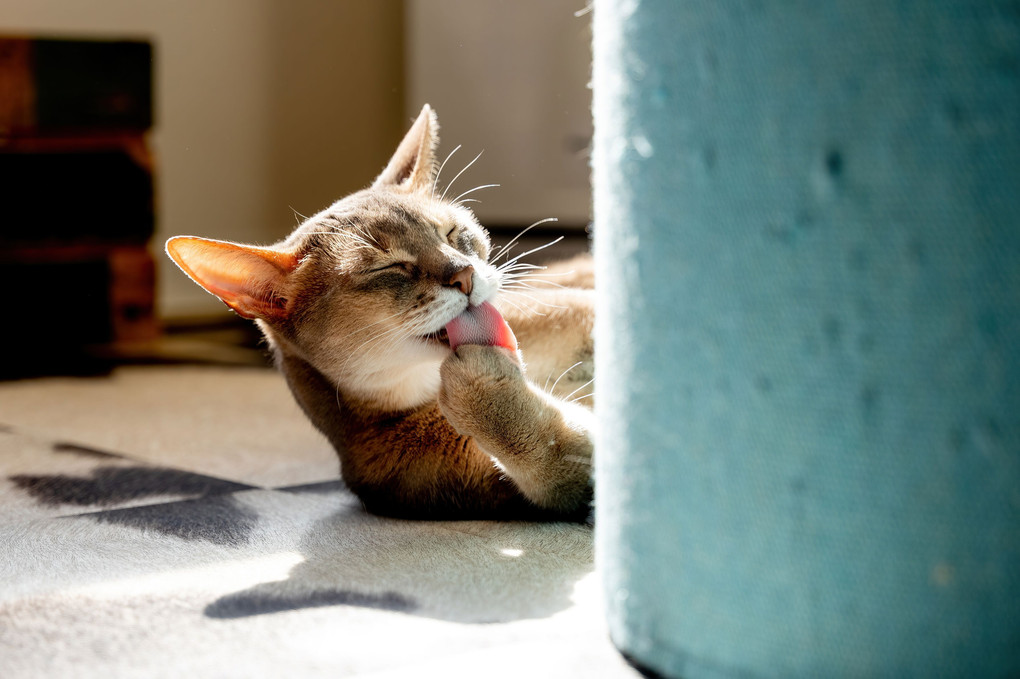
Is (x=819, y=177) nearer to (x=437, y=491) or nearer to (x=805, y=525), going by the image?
(x=805, y=525)

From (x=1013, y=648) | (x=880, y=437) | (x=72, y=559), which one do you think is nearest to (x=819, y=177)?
(x=880, y=437)

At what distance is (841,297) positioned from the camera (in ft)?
2.06

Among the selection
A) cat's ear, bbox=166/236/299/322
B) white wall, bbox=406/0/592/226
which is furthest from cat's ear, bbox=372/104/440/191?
white wall, bbox=406/0/592/226

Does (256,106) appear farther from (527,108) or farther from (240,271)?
(240,271)

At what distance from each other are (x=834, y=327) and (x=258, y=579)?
0.63 meters

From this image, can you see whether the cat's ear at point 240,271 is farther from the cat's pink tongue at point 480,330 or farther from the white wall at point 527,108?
the white wall at point 527,108

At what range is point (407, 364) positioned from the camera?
1.15m

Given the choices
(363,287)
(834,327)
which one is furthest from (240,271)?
(834,327)

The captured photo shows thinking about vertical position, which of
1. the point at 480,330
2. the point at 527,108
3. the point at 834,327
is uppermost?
the point at 527,108

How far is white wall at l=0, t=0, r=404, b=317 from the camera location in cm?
344

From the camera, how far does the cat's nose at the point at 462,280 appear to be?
111 centimetres

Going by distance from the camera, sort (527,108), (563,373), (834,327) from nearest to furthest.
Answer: (834,327) < (563,373) < (527,108)

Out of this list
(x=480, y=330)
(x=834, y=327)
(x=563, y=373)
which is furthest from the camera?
(x=563, y=373)

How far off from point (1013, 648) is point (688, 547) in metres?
0.21
